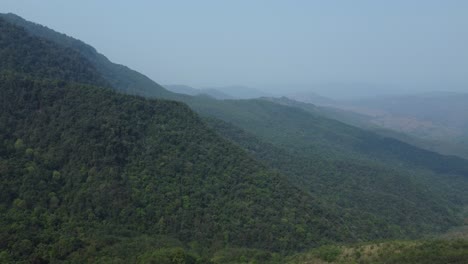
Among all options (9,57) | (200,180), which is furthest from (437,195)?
(9,57)

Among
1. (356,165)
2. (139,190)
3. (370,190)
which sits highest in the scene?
(356,165)

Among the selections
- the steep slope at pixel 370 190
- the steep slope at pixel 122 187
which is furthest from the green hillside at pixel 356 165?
the steep slope at pixel 122 187

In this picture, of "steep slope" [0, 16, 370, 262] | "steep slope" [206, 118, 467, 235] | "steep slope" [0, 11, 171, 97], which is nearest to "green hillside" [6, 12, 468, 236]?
"steep slope" [206, 118, 467, 235]

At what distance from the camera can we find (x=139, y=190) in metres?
37.2

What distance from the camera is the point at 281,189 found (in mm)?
42844

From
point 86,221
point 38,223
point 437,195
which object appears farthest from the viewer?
point 437,195

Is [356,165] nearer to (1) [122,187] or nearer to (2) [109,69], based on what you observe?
(1) [122,187]

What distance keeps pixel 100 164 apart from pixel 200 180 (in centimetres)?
996

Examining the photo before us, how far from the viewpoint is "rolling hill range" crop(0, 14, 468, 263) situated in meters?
30.3

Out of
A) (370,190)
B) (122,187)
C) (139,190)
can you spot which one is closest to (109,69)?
(370,190)

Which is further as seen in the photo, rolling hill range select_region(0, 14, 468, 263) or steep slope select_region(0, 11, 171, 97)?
steep slope select_region(0, 11, 171, 97)

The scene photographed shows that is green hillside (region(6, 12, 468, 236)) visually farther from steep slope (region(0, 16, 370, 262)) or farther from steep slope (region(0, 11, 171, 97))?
steep slope (region(0, 16, 370, 262))

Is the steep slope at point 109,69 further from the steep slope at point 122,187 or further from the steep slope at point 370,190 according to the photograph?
the steep slope at point 122,187

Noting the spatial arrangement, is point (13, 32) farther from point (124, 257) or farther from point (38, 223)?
point (124, 257)
